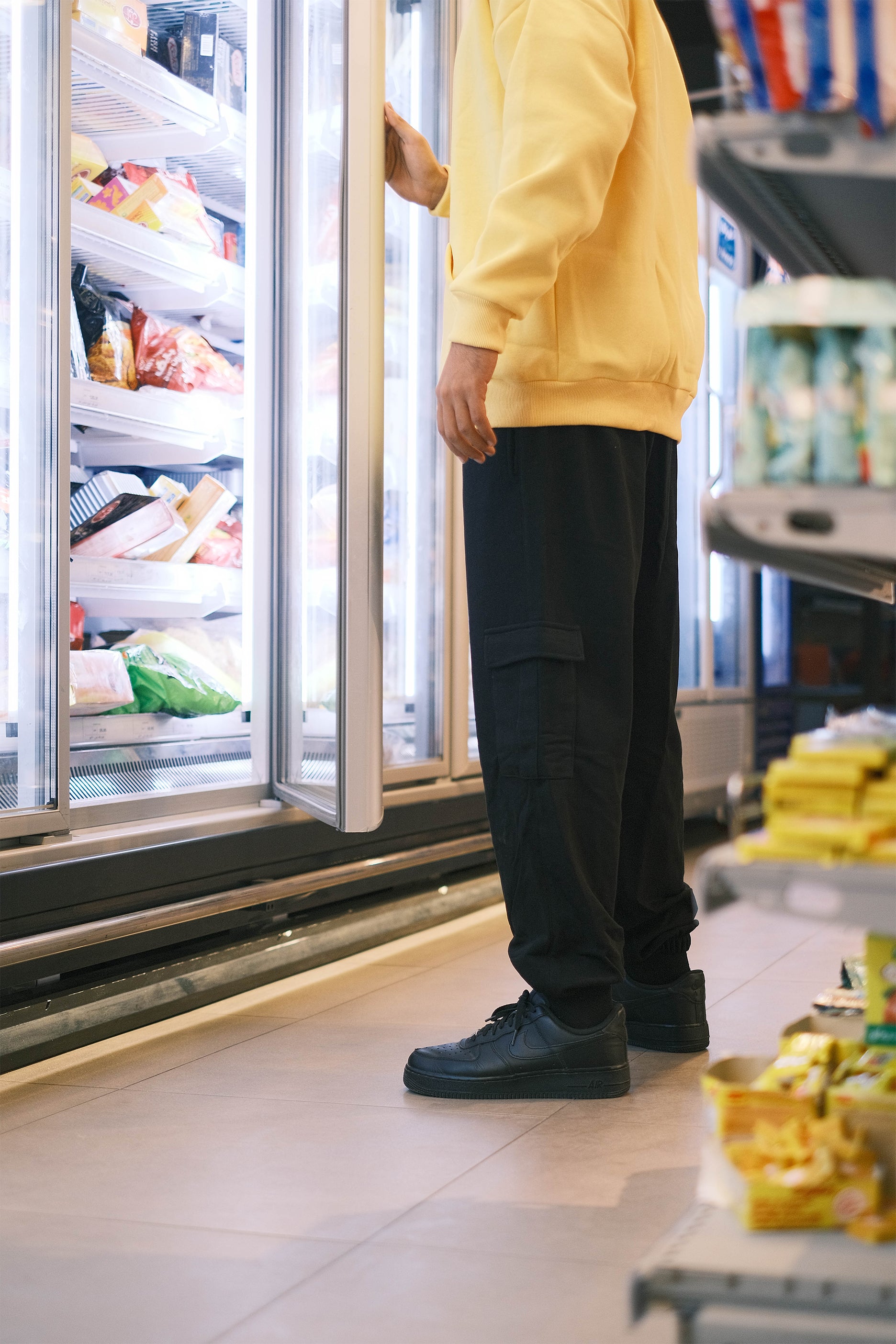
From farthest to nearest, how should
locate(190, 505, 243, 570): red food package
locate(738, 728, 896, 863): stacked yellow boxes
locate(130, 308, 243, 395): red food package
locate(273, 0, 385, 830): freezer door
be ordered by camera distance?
1. locate(190, 505, 243, 570): red food package
2. locate(130, 308, 243, 395): red food package
3. locate(273, 0, 385, 830): freezer door
4. locate(738, 728, 896, 863): stacked yellow boxes

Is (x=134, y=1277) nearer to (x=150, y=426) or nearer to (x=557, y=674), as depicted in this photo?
(x=557, y=674)

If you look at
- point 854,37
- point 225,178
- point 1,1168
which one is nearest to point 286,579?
point 225,178

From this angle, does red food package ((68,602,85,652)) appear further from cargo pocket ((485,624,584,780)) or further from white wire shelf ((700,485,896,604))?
white wire shelf ((700,485,896,604))

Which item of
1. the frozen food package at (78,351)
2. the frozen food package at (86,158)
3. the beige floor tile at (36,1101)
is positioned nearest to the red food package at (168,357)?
the frozen food package at (78,351)

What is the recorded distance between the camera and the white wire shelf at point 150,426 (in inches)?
105

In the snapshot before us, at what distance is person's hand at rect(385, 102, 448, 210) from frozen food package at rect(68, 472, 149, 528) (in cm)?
102

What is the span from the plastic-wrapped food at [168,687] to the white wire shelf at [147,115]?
1.07 meters

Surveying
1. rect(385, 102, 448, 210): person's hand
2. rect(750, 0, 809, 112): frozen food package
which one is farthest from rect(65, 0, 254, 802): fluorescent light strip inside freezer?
rect(750, 0, 809, 112): frozen food package

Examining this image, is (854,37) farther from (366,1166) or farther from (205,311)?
(205,311)

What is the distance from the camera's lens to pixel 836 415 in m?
1.04

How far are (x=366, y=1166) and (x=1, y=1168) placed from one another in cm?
43

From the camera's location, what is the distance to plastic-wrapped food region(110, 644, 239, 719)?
2.88 metres

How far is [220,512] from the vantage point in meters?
3.22

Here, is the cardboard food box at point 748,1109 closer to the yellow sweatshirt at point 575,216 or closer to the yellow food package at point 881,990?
the yellow food package at point 881,990
